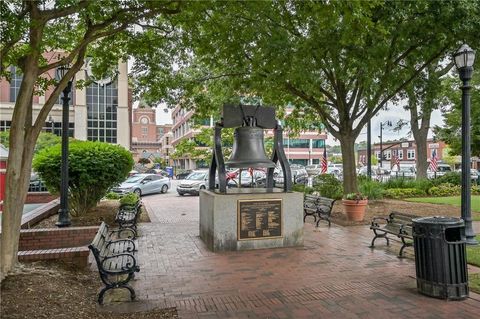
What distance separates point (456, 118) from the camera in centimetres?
2642

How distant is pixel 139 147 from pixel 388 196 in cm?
10203

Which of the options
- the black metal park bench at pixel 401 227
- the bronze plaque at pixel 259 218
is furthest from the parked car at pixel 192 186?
the black metal park bench at pixel 401 227

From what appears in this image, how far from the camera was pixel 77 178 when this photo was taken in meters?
11.7

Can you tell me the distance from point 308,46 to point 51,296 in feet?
30.4

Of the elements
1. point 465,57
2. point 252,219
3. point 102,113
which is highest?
point 102,113

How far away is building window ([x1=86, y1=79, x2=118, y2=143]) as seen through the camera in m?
53.8

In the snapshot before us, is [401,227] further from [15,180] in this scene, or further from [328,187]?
[328,187]

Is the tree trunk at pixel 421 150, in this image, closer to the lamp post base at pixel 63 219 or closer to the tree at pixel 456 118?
the tree at pixel 456 118

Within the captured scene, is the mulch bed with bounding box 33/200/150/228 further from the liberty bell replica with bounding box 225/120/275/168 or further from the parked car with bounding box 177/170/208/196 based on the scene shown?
the parked car with bounding box 177/170/208/196

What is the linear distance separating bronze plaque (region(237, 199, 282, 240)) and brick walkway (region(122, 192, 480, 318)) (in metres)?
0.42

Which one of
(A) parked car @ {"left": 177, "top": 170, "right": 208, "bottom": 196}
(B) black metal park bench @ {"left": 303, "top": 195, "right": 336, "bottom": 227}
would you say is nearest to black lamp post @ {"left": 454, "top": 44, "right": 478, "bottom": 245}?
(B) black metal park bench @ {"left": 303, "top": 195, "right": 336, "bottom": 227}

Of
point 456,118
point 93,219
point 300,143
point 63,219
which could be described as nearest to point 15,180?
point 63,219

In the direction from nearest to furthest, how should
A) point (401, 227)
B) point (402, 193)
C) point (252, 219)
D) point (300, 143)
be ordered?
point (401, 227)
point (252, 219)
point (402, 193)
point (300, 143)

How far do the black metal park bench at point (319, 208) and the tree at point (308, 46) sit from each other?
359 centimetres
